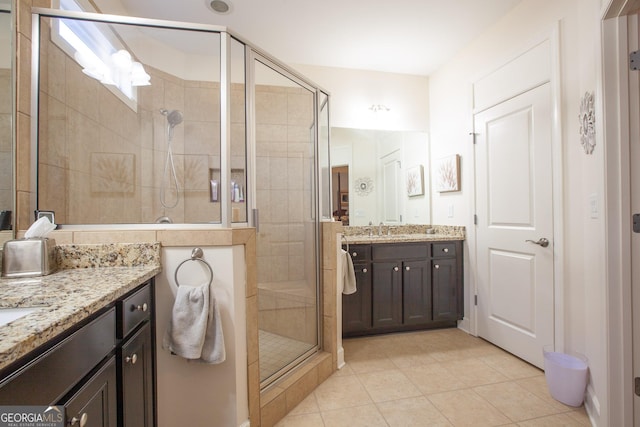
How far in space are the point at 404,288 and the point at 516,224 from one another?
3.40 feet

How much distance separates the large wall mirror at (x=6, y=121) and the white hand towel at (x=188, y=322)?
2.43 ft

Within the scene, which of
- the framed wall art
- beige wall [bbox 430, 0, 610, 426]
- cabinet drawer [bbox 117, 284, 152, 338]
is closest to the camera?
cabinet drawer [bbox 117, 284, 152, 338]

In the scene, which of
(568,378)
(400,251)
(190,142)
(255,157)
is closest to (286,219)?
(255,157)

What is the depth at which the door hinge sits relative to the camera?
1277mm

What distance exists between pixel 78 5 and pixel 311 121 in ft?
5.04

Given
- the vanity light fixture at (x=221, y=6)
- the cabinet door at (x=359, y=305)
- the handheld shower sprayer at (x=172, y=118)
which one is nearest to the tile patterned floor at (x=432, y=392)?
the cabinet door at (x=359, y=305)

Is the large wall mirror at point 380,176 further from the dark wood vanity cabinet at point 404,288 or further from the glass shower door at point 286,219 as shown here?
the glass shower door at point 286,219

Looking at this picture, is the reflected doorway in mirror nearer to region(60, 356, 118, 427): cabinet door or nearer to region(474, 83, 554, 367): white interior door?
region(474, 83, 554, 367): white interior door

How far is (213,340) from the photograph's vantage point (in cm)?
123

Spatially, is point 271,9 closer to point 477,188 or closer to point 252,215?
point 252,215

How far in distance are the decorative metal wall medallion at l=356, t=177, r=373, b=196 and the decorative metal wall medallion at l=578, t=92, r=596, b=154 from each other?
1.67 m

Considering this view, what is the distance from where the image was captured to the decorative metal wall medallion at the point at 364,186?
9.61 feet

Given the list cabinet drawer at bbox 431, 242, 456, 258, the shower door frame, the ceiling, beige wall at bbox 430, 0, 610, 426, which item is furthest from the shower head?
beige wall at bbox 430, 0, 610, 426

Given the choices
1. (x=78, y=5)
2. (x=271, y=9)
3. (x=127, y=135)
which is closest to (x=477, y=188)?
(x=271, y=9)
